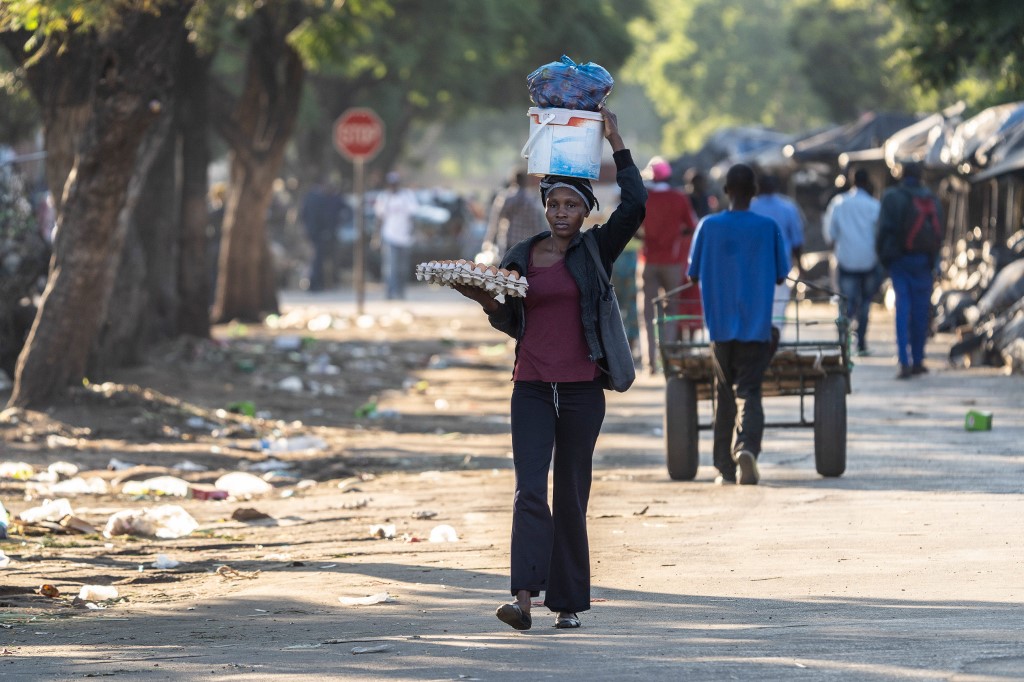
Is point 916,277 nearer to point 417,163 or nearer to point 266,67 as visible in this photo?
point 266,67

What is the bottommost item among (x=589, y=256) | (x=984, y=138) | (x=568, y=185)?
(x=589, y=256)

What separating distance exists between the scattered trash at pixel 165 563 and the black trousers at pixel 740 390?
3.34m

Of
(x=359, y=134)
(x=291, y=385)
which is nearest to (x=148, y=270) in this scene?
(x=291, y=385)

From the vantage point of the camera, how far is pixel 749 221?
35.7 ft

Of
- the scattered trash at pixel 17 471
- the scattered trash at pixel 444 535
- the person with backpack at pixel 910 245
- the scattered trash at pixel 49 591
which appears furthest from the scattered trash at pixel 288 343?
the scattered trash at pixel 49 591

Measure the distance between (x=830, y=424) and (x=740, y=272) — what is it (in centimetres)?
109

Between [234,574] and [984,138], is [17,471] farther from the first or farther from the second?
[984,138]

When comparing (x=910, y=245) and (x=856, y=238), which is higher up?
(x=856, y=238)

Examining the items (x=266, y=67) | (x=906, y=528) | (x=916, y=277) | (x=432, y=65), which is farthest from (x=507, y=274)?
(x=432, y=65)

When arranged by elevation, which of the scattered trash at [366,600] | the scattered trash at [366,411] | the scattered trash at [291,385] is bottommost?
the scattered trash at [366,600]

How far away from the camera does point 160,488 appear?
12.3 metres

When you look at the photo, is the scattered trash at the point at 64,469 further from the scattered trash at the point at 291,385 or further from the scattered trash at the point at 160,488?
the scattered trash at the point at 291,385

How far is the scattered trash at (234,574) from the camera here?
9031mm

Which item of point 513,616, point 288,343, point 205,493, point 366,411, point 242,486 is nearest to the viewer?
point 513,616
